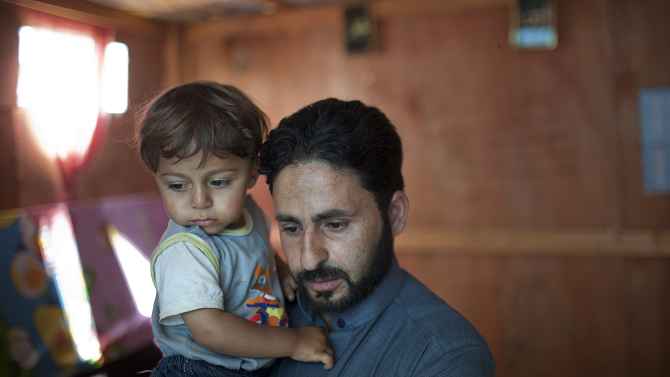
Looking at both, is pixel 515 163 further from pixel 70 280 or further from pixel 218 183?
pixel 70 280

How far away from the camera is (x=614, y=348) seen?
302cm

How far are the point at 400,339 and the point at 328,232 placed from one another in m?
0.32

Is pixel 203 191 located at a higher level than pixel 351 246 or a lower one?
higher

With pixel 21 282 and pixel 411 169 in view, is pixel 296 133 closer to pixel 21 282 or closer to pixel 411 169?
pixel 21 282

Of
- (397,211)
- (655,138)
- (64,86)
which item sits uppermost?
(64,86)

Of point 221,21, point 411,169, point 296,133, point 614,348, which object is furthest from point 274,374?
point 221,21

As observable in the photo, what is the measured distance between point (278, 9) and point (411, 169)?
1602 millimetres

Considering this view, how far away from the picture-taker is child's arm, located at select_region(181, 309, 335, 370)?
3.45 feet

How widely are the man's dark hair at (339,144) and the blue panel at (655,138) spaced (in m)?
2.44

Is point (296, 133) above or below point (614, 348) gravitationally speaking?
above

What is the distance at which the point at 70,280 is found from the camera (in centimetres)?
276

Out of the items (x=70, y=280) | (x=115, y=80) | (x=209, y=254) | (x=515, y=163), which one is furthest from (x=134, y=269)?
(x=515, y=163)

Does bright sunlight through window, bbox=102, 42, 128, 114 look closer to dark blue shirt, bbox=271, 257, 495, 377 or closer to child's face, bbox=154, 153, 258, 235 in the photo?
child's face, bbox=154, 153, 258, 235

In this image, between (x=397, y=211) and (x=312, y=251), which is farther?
(x=397, y=211)
